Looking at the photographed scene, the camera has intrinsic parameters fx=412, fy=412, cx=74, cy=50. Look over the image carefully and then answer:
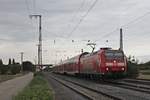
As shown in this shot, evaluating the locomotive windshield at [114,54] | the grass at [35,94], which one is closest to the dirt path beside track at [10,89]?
the grass at [35,94]

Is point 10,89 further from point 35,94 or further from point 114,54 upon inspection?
point 35,94

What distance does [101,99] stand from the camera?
2216 cm

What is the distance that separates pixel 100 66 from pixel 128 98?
20164mm

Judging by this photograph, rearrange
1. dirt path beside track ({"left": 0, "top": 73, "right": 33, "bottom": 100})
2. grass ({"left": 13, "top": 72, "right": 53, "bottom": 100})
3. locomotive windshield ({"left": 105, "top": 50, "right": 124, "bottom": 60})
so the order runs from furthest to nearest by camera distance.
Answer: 1. locomotive windshield ({"left": 105, "top": 50, "right": 124, "bottom": 60})
2. dirt path beside track ({"left": 0, "top": 73, "right": 33, "bottom": 100})
3. grass ({"left": 13, "top": 72, "right": 53, "bottom": 100})

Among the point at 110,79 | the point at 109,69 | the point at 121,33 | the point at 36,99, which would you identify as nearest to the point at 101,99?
the point at 36,99

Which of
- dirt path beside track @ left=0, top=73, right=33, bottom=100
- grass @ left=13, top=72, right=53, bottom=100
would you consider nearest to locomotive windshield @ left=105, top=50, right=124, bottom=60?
dirt path beside track @ left=0, top=73, right=33, bottom=100

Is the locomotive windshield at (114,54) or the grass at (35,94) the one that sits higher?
A: the locomotive windshield at (114,54)

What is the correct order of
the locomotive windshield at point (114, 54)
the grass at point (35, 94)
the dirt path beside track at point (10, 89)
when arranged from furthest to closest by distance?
the locomotive windshield at point (114, 54), the dirt path beside track at point (10, 89), the grass at point (35, 94)

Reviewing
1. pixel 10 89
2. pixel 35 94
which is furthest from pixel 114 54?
pixel 35 94

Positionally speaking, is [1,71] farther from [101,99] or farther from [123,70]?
[101,99]

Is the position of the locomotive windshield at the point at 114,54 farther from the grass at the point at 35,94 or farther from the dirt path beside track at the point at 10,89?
the grass at the point at 35,94

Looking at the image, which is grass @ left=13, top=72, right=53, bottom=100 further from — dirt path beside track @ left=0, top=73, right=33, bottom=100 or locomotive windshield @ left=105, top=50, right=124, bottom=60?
locomotive windshield @ left=105, top=50, right=124, bottom=60

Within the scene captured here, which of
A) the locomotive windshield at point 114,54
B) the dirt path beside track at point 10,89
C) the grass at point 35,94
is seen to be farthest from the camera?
the locomotive windshield at point 114,54

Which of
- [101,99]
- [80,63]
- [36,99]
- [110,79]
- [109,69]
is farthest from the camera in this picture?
[80,63]
